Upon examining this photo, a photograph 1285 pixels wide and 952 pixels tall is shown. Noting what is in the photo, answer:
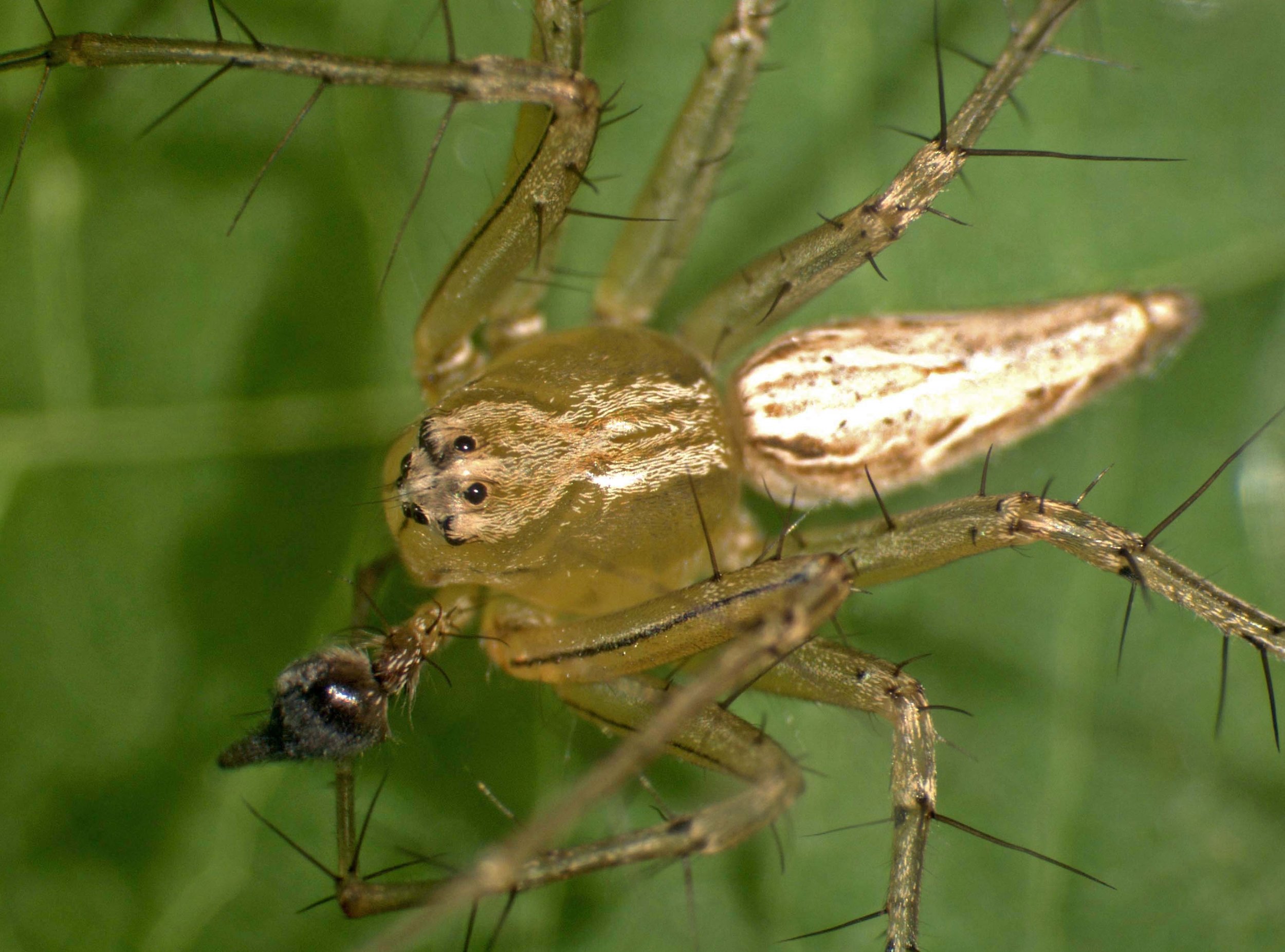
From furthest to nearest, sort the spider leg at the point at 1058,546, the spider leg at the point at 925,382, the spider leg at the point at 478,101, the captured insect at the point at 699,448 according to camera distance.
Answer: the spider leg at the point at 925,382, the captured insect at the point at 699,448, the spider leg at the point at 1058,546, the spider leg at the point at 478,101

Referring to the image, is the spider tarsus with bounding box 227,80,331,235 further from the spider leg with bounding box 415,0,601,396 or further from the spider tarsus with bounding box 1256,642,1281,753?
the spider tarsus with bounding box 1256,642,1281,753

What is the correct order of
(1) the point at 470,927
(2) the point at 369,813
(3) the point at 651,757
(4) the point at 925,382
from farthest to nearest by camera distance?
(4) the point at 925,382 < (2) the point at 369,813 < (1) the point at 470,927 < (3) the point at 651,757

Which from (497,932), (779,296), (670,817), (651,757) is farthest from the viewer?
(779,296)

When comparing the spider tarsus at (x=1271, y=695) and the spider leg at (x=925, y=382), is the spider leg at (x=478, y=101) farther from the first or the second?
the spider tarsus at (x=1271, y=695)

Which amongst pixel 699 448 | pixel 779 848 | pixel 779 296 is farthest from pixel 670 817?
pixel 779 296

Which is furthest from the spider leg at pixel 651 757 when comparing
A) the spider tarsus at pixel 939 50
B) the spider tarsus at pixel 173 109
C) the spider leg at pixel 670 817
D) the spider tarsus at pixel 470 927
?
the spider tarsus at pixel 173 109

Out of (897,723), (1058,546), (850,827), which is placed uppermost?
(1058,546)

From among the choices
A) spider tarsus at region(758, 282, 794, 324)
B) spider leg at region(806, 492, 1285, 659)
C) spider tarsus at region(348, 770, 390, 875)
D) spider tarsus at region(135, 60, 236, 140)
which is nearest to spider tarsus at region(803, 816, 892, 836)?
spider leg at region(806, 492, 1285, 659)

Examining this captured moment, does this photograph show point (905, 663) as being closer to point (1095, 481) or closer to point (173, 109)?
point (1095, 481)

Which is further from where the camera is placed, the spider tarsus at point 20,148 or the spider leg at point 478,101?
the spider tarsus at point 20,148
